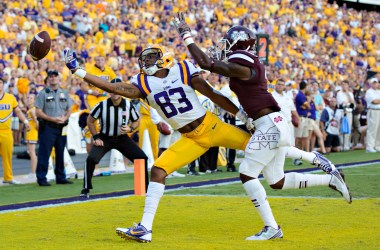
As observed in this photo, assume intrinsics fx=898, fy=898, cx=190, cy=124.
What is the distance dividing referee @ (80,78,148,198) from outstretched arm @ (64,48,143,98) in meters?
3.78

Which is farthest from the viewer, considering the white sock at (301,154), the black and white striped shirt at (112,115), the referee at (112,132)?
the black and white striped shirt at (112,115)

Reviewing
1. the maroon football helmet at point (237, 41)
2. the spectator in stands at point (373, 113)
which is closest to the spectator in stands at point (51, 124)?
the maroon football helmet at point (237, 41)

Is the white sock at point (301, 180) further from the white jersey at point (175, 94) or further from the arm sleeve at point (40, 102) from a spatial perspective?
the arm sleeve at point (40, 102)

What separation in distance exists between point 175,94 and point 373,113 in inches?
512

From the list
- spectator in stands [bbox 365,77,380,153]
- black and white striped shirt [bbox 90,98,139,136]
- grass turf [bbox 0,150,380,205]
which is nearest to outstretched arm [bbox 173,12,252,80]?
grass turf [bbox 0,150,380,205]

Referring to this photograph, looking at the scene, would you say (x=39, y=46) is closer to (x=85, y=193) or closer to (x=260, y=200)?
(x=260, y=200)

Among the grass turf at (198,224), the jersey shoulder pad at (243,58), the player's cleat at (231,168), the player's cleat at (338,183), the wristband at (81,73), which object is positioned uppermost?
the jersey shoulder pad at (243,58)

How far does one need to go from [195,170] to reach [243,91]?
7954 millimetres

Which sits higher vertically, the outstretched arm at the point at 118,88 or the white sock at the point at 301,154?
the outstretched arm at the point at 118,88

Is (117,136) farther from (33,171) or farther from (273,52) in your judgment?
(273,52)

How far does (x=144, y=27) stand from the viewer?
2634cm

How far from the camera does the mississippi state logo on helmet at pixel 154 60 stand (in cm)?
847

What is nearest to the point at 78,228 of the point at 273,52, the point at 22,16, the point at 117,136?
the point at 117,136

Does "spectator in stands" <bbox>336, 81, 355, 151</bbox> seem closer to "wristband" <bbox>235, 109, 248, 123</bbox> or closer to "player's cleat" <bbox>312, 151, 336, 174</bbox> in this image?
"player's cleat" <bbox>312, 151, 336, 174</bbox>
